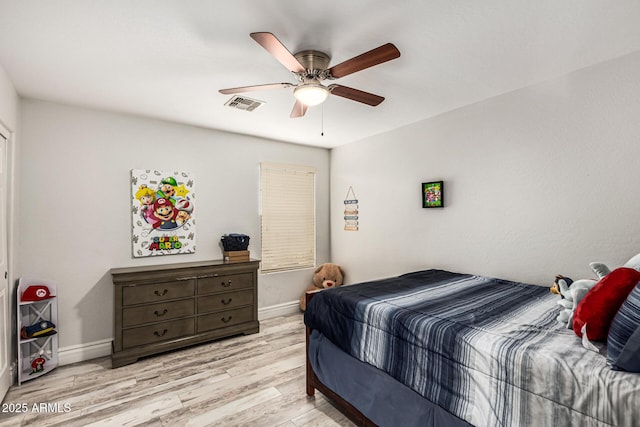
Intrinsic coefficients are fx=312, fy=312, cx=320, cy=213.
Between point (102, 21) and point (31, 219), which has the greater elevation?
point (102, 21)

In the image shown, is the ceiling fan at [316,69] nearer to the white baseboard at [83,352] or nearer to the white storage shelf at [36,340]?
the white storage shelf at [36,340]

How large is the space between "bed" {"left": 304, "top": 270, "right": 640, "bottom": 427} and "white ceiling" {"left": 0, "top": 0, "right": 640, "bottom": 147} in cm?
167

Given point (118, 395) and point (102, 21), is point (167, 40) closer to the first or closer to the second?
point (102, 21)

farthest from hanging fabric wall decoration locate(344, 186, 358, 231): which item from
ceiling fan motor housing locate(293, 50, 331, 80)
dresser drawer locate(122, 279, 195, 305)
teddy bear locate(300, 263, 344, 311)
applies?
ceiling fan motor housing locate(293, 50, 331, 80)

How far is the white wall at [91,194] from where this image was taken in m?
2.90

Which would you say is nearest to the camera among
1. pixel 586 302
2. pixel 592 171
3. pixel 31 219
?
pixel 586 302

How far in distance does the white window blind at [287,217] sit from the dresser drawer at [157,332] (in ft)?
4.09

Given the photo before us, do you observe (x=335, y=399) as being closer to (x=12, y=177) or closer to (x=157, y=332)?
(x=157, y=332)

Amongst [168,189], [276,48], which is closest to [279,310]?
[168,189]

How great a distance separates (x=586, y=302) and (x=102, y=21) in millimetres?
2856

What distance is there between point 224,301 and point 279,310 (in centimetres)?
105

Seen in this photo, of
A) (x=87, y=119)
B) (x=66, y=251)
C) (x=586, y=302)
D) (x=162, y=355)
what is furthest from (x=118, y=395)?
(x=586, y=302)

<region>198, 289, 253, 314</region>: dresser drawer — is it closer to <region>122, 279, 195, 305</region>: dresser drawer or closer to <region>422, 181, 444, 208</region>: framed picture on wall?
<region>122, 279, 195, 305</region>: dresser drawer

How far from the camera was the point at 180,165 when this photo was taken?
11.8 feet
